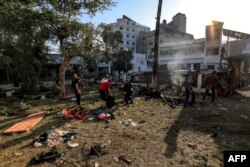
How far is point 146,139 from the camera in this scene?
21.2 ft

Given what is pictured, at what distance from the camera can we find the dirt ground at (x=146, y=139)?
17.3ft

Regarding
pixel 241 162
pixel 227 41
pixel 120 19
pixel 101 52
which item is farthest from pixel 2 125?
pixel 120 19

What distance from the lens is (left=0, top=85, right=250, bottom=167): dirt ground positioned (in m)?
5.27

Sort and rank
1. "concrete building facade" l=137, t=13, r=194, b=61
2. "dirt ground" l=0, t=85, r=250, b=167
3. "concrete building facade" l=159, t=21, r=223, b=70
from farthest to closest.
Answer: "concrete building facade" l=137, t=13, r=194, b=61 → "concrete building facade" l=159, t=21, r=223, b=70 → "dirt ground" l=0, t=85, r=250, b=167

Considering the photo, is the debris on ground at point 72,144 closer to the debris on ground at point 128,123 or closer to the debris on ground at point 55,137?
the debris on ground at point 55,137

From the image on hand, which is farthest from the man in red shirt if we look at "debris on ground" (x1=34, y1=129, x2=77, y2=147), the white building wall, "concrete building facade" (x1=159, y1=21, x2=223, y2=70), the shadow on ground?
the white building wall

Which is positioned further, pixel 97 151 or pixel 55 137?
pixel 55 137

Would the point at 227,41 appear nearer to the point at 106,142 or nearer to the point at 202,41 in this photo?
the point at 202,41

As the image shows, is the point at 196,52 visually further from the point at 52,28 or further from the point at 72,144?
the point at 72,144

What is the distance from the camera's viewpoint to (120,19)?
63656 mm

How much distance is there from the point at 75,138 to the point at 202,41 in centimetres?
3532

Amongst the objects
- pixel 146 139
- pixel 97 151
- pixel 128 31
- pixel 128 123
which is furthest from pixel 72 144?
pixel 128 31

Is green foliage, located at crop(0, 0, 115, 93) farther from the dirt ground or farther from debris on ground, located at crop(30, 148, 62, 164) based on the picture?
debris on ground, located at crop(30, 148, 62, 164)

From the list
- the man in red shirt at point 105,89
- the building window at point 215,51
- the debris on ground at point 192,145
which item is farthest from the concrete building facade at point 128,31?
the debris on ground at point 192,145
